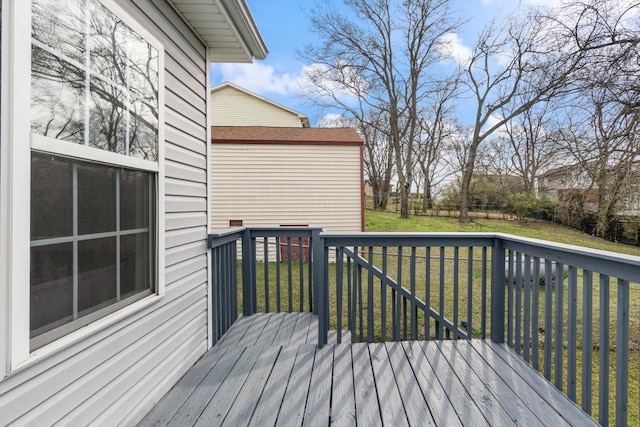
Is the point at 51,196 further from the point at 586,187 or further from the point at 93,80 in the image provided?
the point at 586,187

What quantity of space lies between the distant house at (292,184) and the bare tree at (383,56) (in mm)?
7358

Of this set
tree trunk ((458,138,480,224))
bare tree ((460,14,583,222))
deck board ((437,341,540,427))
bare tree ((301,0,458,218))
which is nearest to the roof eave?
deck board ((437,341,540,427))

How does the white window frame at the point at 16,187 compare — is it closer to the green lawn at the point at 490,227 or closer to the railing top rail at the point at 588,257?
the railing top rail at the point at 588,257

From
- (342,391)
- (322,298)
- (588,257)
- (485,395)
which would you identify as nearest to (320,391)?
(342,391)

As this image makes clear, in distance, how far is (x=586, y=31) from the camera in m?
4.15

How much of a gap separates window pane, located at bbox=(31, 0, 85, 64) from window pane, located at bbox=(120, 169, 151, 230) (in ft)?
1.94

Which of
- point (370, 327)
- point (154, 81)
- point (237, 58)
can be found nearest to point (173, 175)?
point (154, 81)

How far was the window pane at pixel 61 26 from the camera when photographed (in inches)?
45.4

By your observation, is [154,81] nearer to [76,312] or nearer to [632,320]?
[76,312]

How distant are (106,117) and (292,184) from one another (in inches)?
257

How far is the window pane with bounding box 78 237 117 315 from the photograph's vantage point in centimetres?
136

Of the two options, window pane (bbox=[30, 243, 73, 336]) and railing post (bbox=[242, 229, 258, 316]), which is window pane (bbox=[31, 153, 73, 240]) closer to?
window pane (bbox=[30, 243, 73, 336])

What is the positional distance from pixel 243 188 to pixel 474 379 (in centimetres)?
694

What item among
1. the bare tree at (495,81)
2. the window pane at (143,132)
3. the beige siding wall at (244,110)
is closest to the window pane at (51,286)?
the window pane at (143,132)
